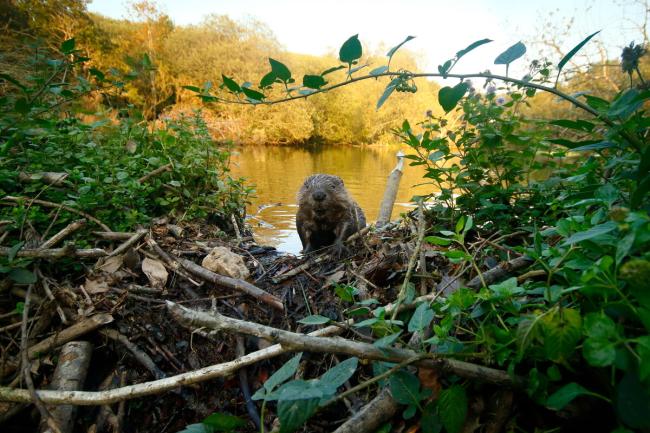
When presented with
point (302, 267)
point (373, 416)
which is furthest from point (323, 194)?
point (373, 416)

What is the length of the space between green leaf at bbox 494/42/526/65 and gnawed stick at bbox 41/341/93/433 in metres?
2.13

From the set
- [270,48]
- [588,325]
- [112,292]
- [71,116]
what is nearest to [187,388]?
[112,292]

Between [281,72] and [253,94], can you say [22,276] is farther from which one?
[281,72]

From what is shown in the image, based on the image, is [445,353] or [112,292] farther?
[112,292]

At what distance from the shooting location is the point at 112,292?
191 cm

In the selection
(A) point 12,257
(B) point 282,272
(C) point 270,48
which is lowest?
(B) point 282,272

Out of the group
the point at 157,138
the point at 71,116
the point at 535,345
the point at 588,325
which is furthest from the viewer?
the point at 157,138

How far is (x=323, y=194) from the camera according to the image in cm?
337

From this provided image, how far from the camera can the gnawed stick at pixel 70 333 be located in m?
1.64

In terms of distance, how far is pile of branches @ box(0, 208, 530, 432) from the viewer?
1.12 metres

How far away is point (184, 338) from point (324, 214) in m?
2.00

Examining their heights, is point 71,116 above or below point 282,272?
above

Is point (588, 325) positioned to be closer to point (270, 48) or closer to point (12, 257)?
point (12, 257)

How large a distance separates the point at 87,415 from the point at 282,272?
130 cm
